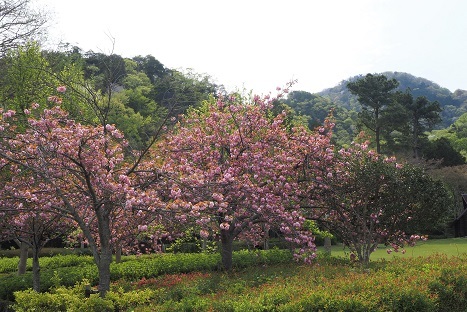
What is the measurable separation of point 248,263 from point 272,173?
5.24 metres

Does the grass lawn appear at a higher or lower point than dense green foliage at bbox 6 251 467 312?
lower

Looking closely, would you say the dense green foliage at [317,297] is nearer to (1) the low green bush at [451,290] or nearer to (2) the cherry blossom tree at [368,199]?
(1) the low green bush at [451,290]

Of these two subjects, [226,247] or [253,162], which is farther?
[226,247]

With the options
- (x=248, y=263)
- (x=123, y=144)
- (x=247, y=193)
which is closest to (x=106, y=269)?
(x=123, y=144)

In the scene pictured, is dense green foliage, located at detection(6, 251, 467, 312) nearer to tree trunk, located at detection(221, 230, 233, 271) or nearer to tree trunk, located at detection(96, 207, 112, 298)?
tree trunk, located at detection(96, 207, 112, 298)

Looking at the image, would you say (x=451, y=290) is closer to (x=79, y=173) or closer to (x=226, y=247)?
(x=226, y=247)

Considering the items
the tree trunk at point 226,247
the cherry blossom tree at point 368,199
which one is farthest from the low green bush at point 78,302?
the cherry blossom tree at point 368,199

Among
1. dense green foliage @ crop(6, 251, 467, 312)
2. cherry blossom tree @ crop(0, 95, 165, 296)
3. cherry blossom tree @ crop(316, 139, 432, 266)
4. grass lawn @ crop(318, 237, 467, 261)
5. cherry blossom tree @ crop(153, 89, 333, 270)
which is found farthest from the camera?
grass lawn @ crop(318, 237, 467, 261)

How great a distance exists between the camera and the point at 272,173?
1202cm

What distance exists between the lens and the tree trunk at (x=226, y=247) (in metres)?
13.2

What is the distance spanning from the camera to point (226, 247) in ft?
44.7

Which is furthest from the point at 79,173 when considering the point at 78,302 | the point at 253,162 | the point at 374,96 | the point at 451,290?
the point at 374,96

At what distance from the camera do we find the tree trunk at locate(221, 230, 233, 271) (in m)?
13.2

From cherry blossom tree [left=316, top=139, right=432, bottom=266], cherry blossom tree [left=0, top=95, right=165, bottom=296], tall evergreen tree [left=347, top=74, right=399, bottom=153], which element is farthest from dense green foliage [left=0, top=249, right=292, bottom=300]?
tall evergreen tree [left=347, top=74, right=399, bottom=153]
